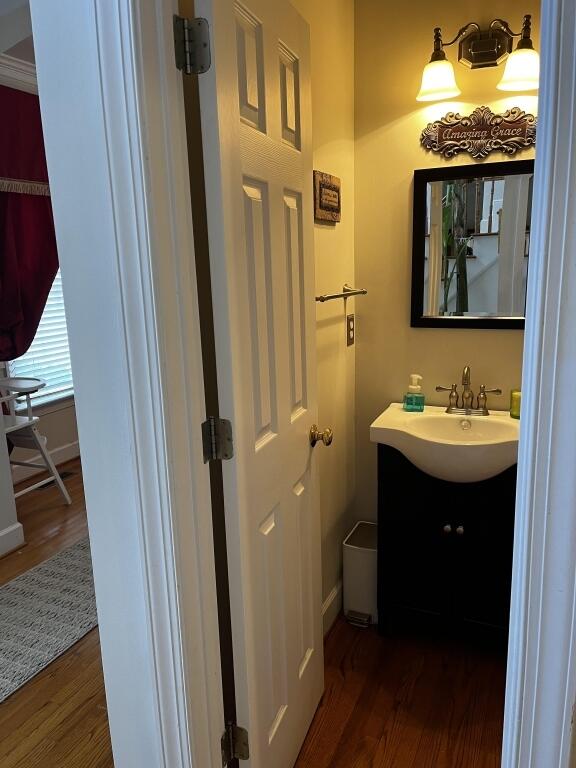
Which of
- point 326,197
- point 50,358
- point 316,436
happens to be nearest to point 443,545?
point 316,436

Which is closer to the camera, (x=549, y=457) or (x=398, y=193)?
(x=549, y=457)

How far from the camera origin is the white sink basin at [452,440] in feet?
6.05

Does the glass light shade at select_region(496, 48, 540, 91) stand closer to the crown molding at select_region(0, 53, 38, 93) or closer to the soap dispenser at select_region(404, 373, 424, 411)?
the soap dispenser at select_region(404, 373, 424, 411)

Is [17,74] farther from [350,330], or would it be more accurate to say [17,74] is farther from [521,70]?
[521,70]

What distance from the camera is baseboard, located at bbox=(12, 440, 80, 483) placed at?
153 inches

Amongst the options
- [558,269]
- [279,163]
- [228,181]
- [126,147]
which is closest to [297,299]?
[279,163]

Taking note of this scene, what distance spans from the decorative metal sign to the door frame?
1345mm

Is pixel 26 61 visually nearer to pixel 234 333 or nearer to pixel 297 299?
pixel 297 299

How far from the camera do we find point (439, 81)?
1.99 metres

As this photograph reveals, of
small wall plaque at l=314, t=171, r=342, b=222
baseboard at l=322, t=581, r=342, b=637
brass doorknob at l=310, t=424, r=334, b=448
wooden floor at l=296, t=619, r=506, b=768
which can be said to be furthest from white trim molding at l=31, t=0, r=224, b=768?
baseboard at l=322, t=581, r=342, b=637

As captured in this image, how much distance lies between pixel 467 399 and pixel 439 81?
1106 millimetres

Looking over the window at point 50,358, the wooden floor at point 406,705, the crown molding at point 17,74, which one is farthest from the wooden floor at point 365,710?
the crown molding at point 17,74

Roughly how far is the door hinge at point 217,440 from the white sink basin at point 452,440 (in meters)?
0.89

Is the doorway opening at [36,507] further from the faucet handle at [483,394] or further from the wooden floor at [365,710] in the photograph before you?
the faucet handle at [483,394]
